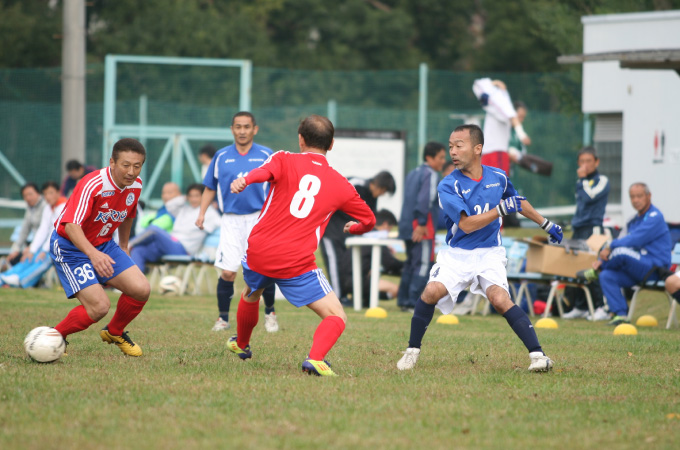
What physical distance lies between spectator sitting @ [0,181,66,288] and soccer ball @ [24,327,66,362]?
8.80 m

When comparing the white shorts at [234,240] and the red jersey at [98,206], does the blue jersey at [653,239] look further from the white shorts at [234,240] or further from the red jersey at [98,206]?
the red jersey at [98,206]

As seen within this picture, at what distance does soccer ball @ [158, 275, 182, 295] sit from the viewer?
49.3 feet

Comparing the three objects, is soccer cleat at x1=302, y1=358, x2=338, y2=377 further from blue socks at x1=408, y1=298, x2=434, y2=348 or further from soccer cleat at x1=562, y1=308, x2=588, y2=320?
soccer cleat at x1=562, y1=308, x2=588, y2=320

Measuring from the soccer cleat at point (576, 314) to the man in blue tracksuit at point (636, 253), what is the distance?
1.12 m

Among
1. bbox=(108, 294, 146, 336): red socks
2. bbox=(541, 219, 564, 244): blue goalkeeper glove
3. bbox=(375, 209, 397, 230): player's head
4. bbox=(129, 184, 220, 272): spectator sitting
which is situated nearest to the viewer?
bbox=(541, 219, 564, 244): blue goalkeeper glove

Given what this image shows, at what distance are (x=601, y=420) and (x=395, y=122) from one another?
1758 centimetres

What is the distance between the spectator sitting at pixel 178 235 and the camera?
49.6ft

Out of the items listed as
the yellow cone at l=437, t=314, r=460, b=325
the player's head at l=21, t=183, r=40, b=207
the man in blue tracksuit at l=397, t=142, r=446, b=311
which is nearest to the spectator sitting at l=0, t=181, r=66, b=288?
the player's head at l=21, t=183, r=40, b=207

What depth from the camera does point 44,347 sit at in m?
6.99

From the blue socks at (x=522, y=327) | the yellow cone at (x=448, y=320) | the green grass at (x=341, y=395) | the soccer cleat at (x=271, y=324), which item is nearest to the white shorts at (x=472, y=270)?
the blue socks at (x=522, y=327)

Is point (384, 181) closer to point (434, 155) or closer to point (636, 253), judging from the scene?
point (434, 155)

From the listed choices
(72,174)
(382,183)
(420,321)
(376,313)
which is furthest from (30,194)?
(420,321)

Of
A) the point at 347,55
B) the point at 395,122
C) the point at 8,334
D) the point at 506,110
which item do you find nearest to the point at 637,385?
the point at 8,334

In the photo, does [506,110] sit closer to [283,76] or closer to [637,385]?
[637,385]
